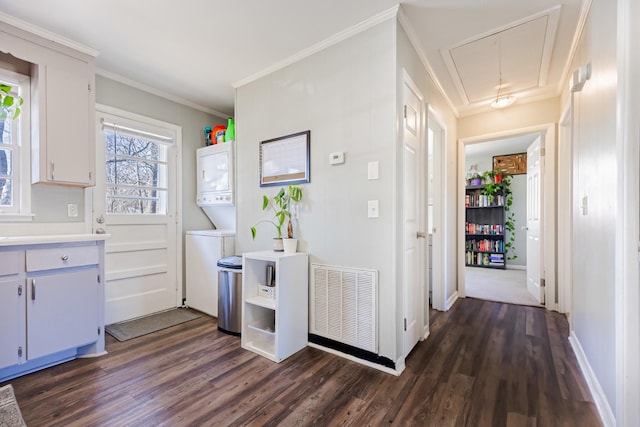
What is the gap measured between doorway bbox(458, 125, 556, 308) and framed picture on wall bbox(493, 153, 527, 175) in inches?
3.4

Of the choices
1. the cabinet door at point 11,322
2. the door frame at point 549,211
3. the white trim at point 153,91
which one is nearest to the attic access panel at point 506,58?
the door frame at point 549,211

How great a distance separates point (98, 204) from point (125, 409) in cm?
193

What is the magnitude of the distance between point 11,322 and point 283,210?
192cm

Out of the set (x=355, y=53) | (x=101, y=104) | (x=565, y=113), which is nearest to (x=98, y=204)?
(x=101, y=104)

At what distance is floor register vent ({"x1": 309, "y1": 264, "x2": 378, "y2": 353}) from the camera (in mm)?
2045

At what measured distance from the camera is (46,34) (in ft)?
7.07

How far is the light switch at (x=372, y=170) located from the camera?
2.04 m

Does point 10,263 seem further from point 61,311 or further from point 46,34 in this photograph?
point 46,34

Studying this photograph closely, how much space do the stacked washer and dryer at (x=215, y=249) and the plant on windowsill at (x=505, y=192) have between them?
5.37 metres

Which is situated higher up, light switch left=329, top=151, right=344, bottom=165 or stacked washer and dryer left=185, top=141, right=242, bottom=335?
light switch left=329, top=151, right=344, bottom=165

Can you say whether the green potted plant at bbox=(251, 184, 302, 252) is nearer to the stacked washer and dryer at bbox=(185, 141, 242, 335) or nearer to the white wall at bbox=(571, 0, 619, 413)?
the stacked washer and dryer at bbox=(185, 141, 242, 335)

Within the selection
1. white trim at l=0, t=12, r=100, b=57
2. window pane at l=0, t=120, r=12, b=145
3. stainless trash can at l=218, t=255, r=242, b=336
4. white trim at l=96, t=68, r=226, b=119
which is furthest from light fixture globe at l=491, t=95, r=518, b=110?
window pane at l=0, t=120, r=12, b=145

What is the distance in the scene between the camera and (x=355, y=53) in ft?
7.06

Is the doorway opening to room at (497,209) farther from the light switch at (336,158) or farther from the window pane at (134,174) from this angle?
the window pane at (134,174)
